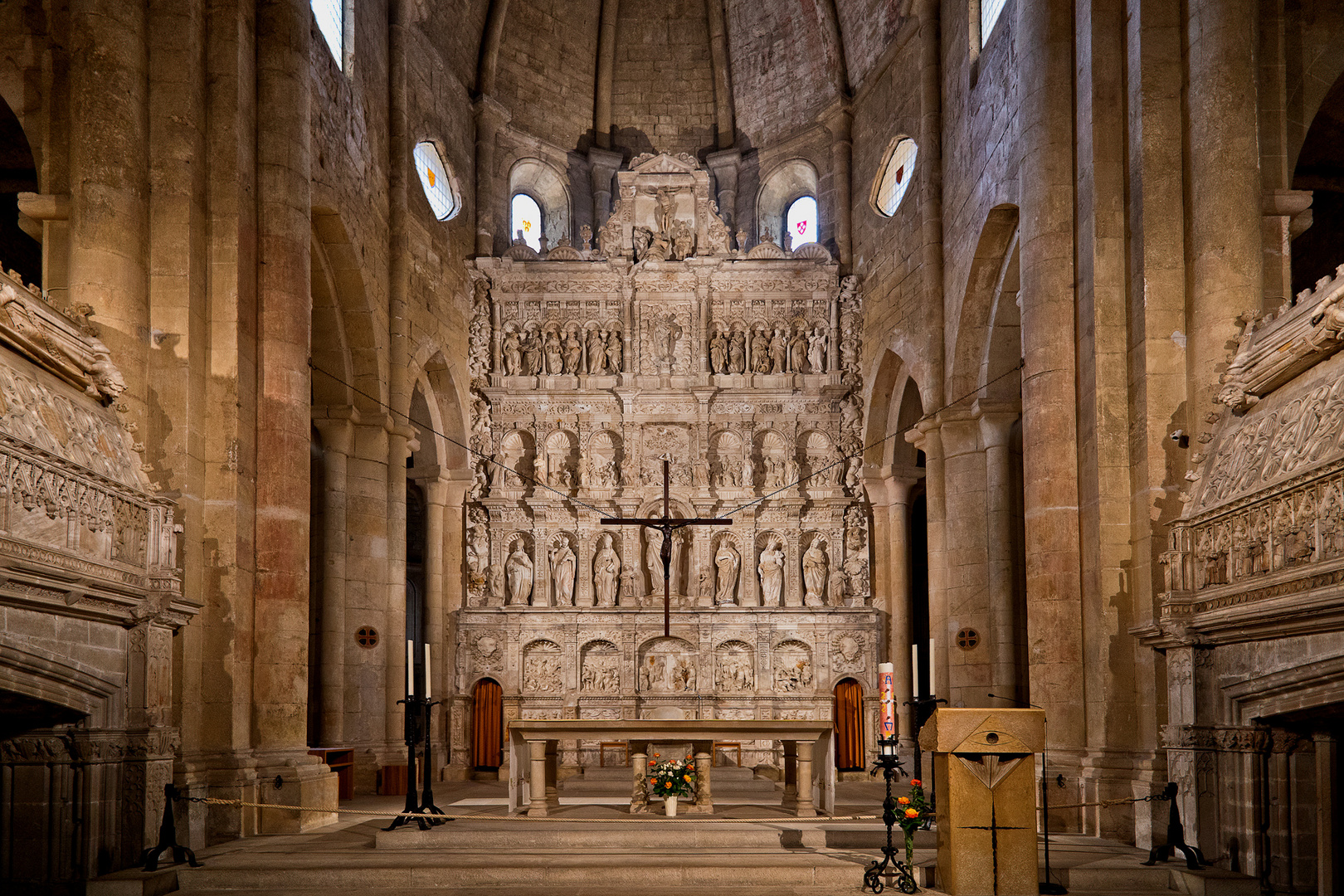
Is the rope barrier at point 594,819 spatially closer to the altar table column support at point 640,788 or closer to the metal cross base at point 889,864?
the altar table column support at point 640,788

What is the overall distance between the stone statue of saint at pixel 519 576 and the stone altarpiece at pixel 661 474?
0.04 metres

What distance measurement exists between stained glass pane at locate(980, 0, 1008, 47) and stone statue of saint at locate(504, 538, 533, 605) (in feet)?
40.6

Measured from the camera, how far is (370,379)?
21.9 meters

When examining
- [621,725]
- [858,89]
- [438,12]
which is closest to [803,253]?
[858,89]

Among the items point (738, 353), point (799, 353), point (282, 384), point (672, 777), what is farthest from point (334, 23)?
point (672, 777)

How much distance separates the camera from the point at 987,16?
20.6 metres

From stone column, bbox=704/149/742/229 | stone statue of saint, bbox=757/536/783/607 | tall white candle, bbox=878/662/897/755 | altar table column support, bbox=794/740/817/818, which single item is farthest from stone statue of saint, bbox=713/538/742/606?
tall white candle, bbox=878/662/897/755

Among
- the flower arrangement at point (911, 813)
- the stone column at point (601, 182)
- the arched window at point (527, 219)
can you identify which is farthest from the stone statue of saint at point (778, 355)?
the flower arrangement at point (911, 813)

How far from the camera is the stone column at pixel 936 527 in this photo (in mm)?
22266

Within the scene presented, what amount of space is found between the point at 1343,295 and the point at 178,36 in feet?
38.8

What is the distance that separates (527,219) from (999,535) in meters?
13.2

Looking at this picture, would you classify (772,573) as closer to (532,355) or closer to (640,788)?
(532,355)

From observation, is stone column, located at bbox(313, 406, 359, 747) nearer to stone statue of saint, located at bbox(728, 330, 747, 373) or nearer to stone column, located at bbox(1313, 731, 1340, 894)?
stone statue of saint, located at bbox(728, 330, 747, 373)

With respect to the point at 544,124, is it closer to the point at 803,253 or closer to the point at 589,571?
the point at 803,253
